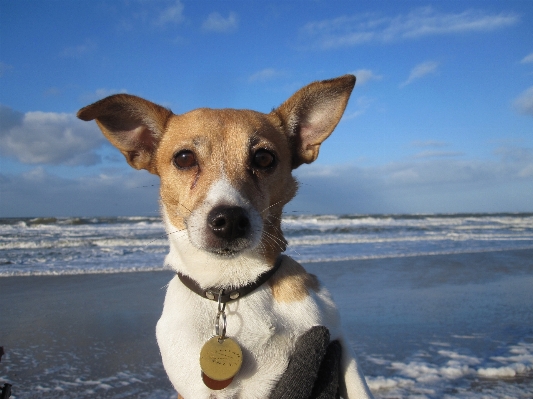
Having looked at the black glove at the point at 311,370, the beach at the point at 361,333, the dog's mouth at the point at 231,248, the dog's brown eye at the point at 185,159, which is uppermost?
the dog's brown eye at the point at 185,159

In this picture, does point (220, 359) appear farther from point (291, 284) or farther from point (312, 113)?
point (312, 113)

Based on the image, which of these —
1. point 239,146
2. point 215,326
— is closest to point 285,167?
point 239,146

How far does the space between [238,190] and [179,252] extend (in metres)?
0.50

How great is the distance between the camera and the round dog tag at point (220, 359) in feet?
6.45

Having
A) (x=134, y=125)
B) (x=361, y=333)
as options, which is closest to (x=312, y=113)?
(x=134, y=125)

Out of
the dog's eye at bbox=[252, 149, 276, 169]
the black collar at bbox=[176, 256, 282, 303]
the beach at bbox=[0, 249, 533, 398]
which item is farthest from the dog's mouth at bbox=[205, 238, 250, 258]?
the beach at bbox=[0, 249, 533, 398]

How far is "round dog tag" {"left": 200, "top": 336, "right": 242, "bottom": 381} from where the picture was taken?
1.97 m

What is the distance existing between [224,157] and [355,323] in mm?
3924

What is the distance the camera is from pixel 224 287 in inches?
86.9

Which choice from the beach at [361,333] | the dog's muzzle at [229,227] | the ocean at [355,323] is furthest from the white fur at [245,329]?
the beach at [361,333]

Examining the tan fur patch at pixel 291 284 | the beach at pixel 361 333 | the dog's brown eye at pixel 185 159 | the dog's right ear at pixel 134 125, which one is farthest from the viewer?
the beach at pixel 361 333

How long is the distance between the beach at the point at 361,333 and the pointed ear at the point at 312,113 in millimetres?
2288

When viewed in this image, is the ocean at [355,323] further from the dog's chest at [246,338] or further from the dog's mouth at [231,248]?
the dog's chest at [246,338]

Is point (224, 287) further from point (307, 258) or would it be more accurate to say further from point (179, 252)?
point (307, 258)
